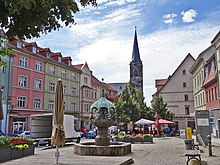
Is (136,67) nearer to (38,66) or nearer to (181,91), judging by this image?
(181,91)

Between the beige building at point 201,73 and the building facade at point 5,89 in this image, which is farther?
the beige building at point 201,73

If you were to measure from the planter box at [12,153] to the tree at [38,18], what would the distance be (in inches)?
350

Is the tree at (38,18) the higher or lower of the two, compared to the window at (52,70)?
lower

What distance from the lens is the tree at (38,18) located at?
5.21 metres

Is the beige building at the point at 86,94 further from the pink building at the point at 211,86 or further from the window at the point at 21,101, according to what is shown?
the pink building at the point at 211,86

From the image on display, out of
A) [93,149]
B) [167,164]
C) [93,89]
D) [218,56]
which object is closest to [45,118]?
[93,149]

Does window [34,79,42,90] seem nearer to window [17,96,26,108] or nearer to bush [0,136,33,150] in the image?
window [17,96,26,108]

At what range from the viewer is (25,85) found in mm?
39531

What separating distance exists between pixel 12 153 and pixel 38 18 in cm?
1018

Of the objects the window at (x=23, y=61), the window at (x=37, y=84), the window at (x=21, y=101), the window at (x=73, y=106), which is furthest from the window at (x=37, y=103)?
the window at (x=73, y=106)

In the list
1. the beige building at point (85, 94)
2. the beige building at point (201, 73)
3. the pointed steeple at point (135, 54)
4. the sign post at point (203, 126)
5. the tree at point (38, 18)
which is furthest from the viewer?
the pointed steeple at point (135, 54)

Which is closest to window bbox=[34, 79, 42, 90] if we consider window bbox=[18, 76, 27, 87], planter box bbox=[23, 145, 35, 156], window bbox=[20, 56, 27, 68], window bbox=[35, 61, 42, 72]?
window bbox=[35, 61, 42, 72]

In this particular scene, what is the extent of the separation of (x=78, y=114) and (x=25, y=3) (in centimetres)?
4914

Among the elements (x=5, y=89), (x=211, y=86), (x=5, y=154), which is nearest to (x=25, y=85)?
(x=5, y=89)
